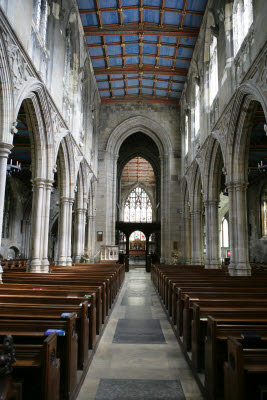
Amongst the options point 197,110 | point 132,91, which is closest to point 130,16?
point 197,110

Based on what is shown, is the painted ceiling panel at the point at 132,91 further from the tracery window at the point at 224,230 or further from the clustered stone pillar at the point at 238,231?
the tracery window at the point at 224,230

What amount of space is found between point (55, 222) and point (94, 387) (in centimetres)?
2424

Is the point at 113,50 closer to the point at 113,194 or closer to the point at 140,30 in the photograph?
the point at 140,30

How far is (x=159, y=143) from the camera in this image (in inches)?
851

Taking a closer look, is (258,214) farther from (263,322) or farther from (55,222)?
(263,322)

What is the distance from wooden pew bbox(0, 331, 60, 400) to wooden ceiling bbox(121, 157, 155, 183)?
1243 inches

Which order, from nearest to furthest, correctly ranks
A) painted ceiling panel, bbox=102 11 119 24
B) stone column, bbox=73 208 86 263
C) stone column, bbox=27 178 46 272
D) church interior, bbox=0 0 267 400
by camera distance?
church interior, bbox=0 0 267 400 < stone column, bbox=27 178 46 272 < painted ceiling panel, bbox=102 11 119 24 < stone column, bbox=73 208 86 263

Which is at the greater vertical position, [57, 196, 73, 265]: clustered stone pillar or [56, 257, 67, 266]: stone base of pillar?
[57, 196, 73, 265]: clustered stone pillar

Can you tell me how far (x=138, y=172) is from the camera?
121ft

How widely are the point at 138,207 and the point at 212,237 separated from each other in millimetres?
25629

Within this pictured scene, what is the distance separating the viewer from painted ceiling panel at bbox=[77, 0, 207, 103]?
1295 cm

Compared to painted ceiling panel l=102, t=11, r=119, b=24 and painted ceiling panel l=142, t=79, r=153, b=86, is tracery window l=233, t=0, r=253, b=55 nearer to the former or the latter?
painted ceiling panel l=102, t=11, r=119, b=24

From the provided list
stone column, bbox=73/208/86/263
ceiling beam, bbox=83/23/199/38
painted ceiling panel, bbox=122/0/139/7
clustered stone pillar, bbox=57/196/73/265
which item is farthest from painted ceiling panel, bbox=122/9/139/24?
stone column, bbox=73/208/86/263

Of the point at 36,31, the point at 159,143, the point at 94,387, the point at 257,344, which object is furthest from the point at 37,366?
the point at 159,143
